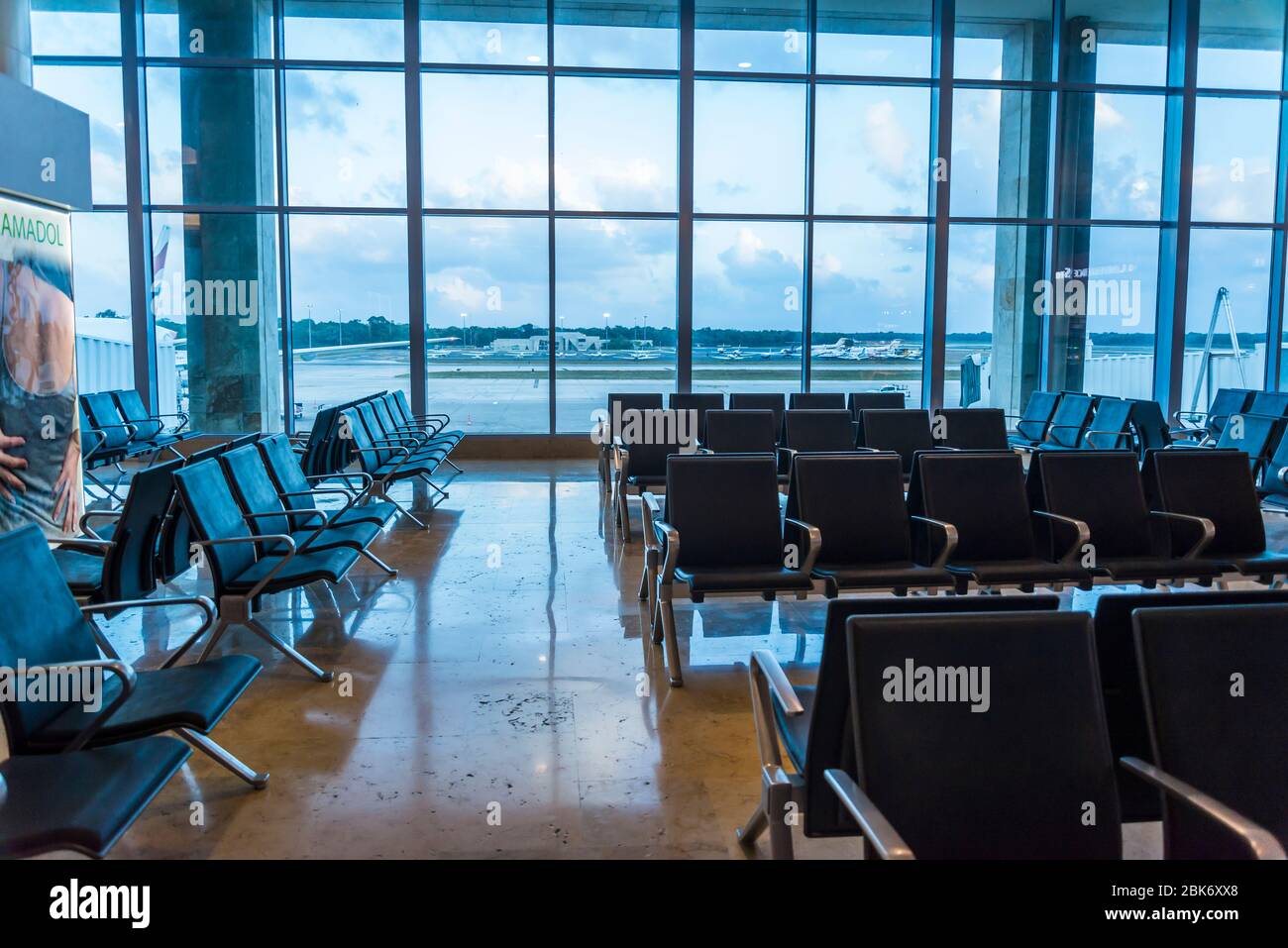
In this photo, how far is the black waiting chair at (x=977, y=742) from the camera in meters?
1.70

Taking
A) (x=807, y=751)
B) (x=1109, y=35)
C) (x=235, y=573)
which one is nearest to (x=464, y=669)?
(x=235, y=573)

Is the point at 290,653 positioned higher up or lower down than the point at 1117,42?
lower down

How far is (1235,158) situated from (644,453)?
359 inches

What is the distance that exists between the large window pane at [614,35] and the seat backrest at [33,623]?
894cm

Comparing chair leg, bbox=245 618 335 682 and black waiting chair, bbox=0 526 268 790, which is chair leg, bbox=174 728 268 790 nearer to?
black waiting chair, bbox=0 526 268 790

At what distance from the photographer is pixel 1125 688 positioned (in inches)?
80.4

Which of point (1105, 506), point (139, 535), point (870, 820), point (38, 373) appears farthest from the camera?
point (38, 373)

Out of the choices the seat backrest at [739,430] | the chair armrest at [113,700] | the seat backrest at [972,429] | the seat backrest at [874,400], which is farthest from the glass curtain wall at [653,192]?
the chair armrest at [113,700]

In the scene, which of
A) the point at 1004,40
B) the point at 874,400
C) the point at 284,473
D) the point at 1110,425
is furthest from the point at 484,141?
the point at 1110,425

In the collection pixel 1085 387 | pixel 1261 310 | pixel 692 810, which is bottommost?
pixel 692 810

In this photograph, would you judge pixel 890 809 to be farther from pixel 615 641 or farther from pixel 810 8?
pixel 810 8

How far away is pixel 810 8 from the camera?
10.3 metres

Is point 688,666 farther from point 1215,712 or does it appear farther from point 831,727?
point 1215,712

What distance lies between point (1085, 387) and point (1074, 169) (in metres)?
2.55
